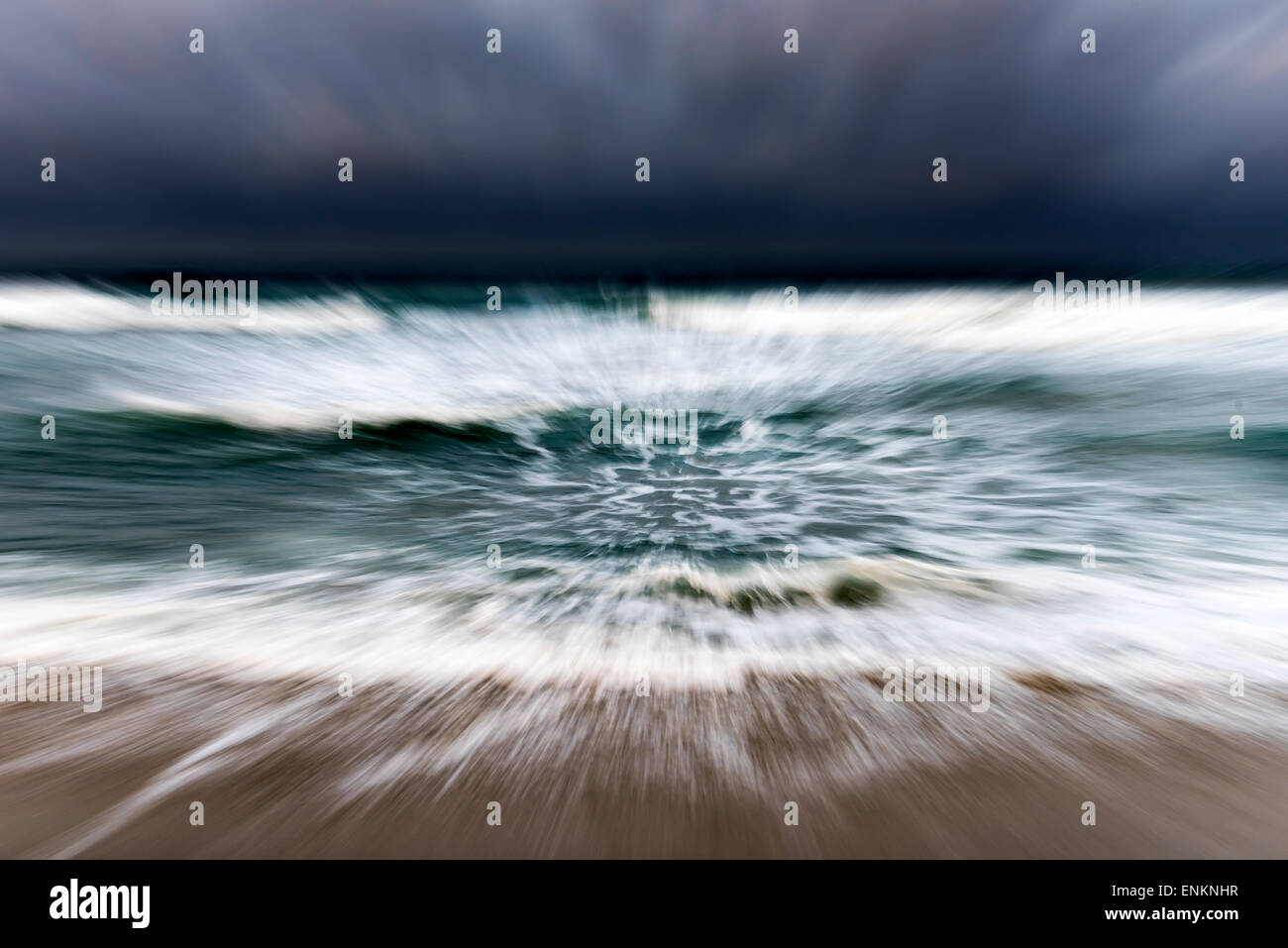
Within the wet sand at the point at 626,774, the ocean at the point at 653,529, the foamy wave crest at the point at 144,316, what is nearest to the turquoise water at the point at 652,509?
the ocean at the point at 653,529

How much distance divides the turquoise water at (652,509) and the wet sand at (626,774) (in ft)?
0.68

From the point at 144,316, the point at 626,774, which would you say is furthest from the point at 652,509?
the point at 144,316

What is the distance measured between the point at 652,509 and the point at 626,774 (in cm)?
215

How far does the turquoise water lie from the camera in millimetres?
2090

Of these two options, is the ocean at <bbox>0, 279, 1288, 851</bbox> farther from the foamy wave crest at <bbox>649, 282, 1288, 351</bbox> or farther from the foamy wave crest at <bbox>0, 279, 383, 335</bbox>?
the foamy wave crest at <bbox>0, 279, 383, 335</bbox>

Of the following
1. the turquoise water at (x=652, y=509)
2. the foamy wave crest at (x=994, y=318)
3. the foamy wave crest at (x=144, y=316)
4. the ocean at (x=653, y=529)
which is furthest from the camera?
the foamy wave crest at (x=144, y=316)

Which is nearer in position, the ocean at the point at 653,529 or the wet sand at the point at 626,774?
the wet sand at the point at 626,774

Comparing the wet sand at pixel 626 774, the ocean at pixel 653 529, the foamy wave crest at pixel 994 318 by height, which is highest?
the foamy wave crest at pixel 994 318

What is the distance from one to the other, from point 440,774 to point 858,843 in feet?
2.60

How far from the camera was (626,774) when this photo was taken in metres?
1.46

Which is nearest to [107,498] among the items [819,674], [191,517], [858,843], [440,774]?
[191,517]

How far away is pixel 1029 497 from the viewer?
3.69 m

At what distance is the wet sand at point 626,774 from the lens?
1292mm

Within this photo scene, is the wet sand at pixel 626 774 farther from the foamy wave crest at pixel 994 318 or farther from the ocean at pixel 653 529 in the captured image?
the foamy wave crest at pixel 994 318
